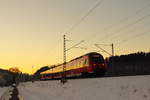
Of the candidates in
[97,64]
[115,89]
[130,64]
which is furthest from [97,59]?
[115,89]

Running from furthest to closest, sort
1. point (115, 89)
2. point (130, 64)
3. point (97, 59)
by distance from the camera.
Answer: point (97, 59)
point (130, 64)
point (115, 89)

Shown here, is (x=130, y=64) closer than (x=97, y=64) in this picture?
No

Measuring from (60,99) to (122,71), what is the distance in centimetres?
1329

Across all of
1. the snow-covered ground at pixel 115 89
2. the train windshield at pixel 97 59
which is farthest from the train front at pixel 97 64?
the snow-covered ground at pixel 115 89

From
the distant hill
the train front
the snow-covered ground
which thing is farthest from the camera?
the train front

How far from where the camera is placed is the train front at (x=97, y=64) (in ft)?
120

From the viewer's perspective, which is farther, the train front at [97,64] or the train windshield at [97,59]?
the train windshield at [97,59]

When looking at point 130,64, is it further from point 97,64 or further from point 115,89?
point 115,89

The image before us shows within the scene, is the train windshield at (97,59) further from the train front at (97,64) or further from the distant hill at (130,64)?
the distant hill at (130,64)

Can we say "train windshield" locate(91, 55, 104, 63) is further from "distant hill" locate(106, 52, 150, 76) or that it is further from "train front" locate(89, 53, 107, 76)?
"distant hill" locate(106, 52, 150, 76)

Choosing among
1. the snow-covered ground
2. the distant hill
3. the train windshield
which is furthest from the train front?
the snow-covered ground

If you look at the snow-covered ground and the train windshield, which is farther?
the train windshield

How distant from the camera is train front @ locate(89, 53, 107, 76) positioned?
36.6 meters

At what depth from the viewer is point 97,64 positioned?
37188 mm
